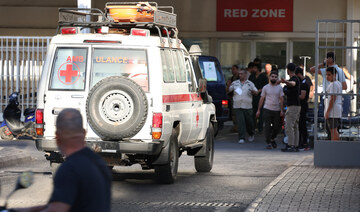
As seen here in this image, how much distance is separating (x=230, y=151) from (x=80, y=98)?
7222 mm

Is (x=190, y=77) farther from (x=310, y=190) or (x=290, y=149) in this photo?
(x=290, y=149)

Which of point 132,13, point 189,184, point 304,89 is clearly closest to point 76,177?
point 189,184

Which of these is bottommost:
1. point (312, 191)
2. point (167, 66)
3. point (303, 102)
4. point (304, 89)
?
point (312, 191)

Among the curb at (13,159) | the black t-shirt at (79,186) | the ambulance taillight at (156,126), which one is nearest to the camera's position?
the black t-shirt at (79,186)

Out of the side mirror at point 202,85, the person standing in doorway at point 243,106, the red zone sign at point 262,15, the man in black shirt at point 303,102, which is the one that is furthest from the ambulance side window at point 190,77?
the red zone sign at point 262,15

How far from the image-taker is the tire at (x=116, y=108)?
1144 cm

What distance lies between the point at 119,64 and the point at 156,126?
1.07 metres

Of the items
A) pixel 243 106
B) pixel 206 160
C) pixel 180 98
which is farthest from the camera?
pixel 243 106

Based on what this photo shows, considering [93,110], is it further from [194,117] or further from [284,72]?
[284,72]

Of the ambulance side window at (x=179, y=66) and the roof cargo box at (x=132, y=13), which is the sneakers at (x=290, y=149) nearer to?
the ambulance side window at (x=179, y=66)

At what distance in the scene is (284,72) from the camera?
26875 millimetres

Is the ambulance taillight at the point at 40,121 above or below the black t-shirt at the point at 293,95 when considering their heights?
below

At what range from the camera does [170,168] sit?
12.2 meters

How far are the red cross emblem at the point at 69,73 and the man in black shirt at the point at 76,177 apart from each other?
713cm
